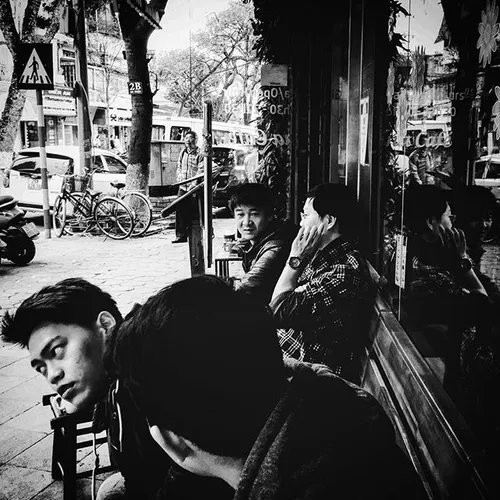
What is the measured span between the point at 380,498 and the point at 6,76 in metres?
22.6

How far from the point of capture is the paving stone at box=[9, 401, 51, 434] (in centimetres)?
349

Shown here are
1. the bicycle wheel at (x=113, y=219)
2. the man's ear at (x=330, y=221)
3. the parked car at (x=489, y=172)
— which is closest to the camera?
the parked car at (x=489, y=172)

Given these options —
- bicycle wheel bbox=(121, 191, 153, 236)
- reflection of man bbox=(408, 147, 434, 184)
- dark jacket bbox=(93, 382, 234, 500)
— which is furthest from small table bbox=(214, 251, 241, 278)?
bicycle wheel bbox=(121, 191, 153, 236)

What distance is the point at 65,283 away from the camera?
6.83ft

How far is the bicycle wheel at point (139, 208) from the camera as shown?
1138cm

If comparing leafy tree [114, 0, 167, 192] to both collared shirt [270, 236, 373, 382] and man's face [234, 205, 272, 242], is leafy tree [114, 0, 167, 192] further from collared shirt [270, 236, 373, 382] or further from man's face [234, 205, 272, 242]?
collared shirt [270, 236, 373, 382]

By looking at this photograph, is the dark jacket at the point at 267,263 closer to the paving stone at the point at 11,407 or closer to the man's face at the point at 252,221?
the man's face at the point at 252,221

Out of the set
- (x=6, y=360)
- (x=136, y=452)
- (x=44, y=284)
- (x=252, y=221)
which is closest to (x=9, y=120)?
(x=44, y=284)

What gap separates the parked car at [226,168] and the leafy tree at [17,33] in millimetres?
5243

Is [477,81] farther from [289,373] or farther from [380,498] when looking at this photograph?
[380,498]

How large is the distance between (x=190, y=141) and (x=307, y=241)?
10.7 meters

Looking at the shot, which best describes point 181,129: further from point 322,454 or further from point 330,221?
point 322,454

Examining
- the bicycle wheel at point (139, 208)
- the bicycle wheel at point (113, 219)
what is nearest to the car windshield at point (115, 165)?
the bicycle wheel at point (139, 208)

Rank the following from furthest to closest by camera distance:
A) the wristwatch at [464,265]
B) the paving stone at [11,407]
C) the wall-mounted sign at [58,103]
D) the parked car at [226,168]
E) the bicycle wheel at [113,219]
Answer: the wall-mounted sign at [58,103] → the parked car at [226,168] → the bicycle wheel at [113,219] → the paving stone at [11,407] → the wristwatch at [464,265]
